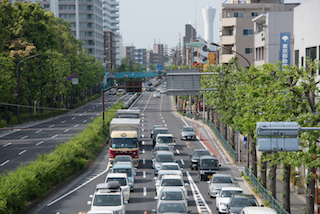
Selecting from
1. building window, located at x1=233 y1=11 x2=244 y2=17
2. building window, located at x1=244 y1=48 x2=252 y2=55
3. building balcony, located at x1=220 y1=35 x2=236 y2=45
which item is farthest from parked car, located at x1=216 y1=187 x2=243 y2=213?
building window, located at x1=233 y1=11 x2=244 y2=17

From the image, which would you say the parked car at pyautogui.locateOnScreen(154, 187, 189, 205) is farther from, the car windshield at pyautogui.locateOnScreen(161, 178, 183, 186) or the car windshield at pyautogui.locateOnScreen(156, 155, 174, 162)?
the car windshield at pyautogui.locateOnScreen(156, 155, 174, 162)

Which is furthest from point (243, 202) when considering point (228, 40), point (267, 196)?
point (228, 40)

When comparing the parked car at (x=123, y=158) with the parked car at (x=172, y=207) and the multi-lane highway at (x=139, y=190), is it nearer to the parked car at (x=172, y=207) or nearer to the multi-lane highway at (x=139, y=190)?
the multi-lane highway at (x=139, y=190)

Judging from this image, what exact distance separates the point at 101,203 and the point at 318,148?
35.8 feet

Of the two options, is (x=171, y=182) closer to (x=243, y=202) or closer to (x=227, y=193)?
(x=227, y=193)

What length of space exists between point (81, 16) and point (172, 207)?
14994 centimetres

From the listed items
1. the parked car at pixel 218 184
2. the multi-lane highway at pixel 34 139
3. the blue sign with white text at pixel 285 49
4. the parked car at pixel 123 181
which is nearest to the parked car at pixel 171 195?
the parked car at pixel 123 181

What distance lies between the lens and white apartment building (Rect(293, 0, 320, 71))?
1115 inches

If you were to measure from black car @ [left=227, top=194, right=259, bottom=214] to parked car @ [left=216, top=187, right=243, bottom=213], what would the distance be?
1103mm

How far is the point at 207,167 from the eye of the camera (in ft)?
111

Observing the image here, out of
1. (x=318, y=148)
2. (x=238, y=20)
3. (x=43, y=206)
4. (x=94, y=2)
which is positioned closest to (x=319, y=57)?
(x=318, y=148)

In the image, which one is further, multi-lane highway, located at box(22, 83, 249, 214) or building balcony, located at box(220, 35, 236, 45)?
building balcony, located at box(220, 35, 236, 45)

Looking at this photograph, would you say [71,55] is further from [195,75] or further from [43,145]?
[195,75]

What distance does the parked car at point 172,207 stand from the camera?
20594mm
